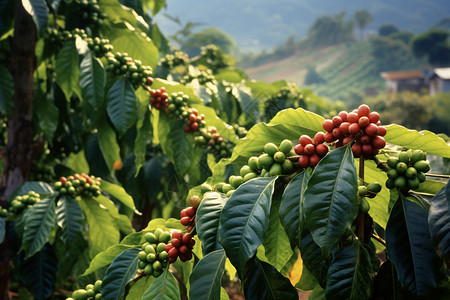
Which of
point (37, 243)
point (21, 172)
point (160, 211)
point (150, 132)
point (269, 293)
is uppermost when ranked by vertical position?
point (269, 293)

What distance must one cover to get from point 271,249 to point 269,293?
10cm

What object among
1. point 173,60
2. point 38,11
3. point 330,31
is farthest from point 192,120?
point 330,31

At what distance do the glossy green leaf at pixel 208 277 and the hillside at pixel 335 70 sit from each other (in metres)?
55.0

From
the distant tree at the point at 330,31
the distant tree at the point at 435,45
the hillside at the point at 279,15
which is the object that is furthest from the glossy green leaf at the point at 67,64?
the hillside at the point at 279,15

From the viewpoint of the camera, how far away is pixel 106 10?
2.17 metres

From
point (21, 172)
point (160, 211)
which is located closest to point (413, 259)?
point (21, 172)

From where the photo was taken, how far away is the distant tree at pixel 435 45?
55.7m

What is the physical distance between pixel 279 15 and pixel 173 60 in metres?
136

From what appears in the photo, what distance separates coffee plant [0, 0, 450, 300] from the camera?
2.36 ft

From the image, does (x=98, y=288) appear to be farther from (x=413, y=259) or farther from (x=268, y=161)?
(x=413, y=259)

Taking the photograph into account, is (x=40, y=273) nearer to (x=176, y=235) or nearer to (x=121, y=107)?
A: (x=121, y=107)

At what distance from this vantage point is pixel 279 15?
132m

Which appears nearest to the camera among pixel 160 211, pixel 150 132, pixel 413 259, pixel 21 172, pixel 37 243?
pixel 413 259

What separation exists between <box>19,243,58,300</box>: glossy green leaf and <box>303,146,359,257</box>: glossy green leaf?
5.21 ft
